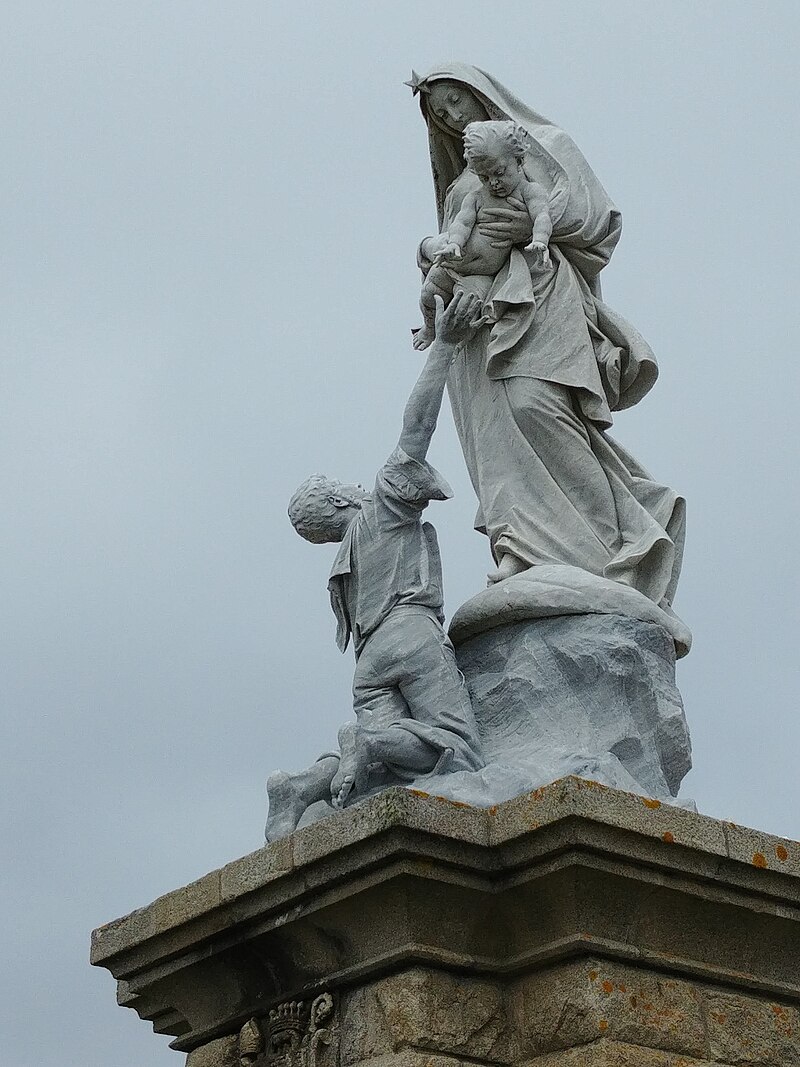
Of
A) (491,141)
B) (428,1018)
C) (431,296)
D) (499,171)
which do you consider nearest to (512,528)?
(431,296)

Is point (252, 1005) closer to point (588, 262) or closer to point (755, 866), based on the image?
point (755, 866)

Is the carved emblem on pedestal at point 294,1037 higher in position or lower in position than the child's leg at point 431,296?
lower

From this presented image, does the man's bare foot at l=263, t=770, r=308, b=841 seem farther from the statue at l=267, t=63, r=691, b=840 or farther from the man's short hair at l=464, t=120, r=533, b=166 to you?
the man's short hair at l=464, t=120, r=533, b=166

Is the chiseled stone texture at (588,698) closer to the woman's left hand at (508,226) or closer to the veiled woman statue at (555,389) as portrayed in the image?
the veiled woman statue at (555,389)

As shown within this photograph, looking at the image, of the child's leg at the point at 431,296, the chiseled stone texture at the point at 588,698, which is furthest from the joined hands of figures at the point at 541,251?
the chiseled stone texture at the point at 588,698

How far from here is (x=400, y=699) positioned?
22.7 feet

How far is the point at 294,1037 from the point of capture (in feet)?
20.3

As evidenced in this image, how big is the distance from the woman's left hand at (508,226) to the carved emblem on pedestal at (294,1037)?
3.43 m

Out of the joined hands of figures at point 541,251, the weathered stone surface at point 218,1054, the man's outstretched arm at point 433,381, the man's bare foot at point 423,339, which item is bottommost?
the weathered stone surface at point 218,1054

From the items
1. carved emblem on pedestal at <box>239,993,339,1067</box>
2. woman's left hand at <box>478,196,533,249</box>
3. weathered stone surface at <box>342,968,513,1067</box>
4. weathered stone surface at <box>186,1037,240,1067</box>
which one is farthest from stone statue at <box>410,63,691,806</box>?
weathered stone surface at <box>186,1037,240,1067</box>

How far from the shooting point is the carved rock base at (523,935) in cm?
582

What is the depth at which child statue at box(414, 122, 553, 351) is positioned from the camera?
777 cm

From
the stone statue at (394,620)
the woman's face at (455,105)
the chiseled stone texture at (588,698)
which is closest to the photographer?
the stone statue at (394,620)

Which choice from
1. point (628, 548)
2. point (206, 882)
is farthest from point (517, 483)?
point (206, 882)
